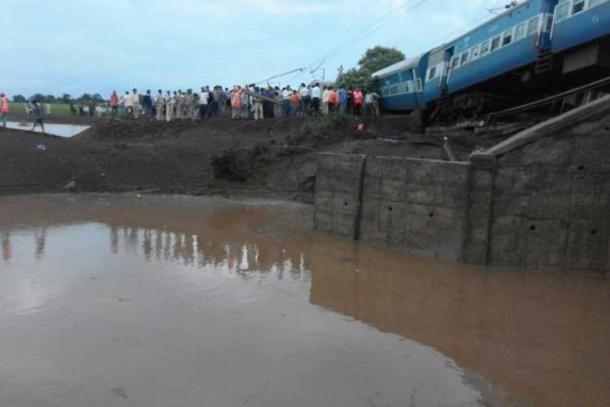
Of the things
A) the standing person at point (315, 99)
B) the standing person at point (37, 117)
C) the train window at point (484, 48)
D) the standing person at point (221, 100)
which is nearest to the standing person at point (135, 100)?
the standing person at point (37, 117)

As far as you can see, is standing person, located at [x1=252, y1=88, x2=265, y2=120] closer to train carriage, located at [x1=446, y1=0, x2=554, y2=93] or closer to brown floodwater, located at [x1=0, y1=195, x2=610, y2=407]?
train carriage, located at [x1=446, y1=0, x2=554, y2=93]

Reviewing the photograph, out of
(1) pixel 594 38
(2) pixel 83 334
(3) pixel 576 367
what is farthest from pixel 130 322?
(1) pixel 594 38

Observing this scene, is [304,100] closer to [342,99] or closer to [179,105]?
[342,99]

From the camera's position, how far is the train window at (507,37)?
52.3 ft

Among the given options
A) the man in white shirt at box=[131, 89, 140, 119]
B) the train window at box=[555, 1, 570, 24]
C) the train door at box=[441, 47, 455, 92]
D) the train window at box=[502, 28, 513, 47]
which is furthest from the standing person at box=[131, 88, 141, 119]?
the train window at box=[555, 1, 570, 24]

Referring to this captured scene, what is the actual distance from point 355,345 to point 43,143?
1864 cm

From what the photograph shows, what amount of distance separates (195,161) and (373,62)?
26337 millimetres

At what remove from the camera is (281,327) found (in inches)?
303

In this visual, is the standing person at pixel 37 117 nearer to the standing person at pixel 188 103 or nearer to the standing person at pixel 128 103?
the standing person at pixel 128 103

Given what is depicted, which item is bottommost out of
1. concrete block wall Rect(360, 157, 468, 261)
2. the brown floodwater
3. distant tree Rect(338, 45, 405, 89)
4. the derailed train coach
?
the brown floodwater

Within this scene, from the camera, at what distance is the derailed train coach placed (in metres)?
13.2

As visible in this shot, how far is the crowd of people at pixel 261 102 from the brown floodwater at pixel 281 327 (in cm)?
1386

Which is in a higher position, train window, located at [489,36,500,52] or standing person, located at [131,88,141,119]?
train window, located at [489,36,500,52]

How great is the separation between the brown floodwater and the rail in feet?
15.2
